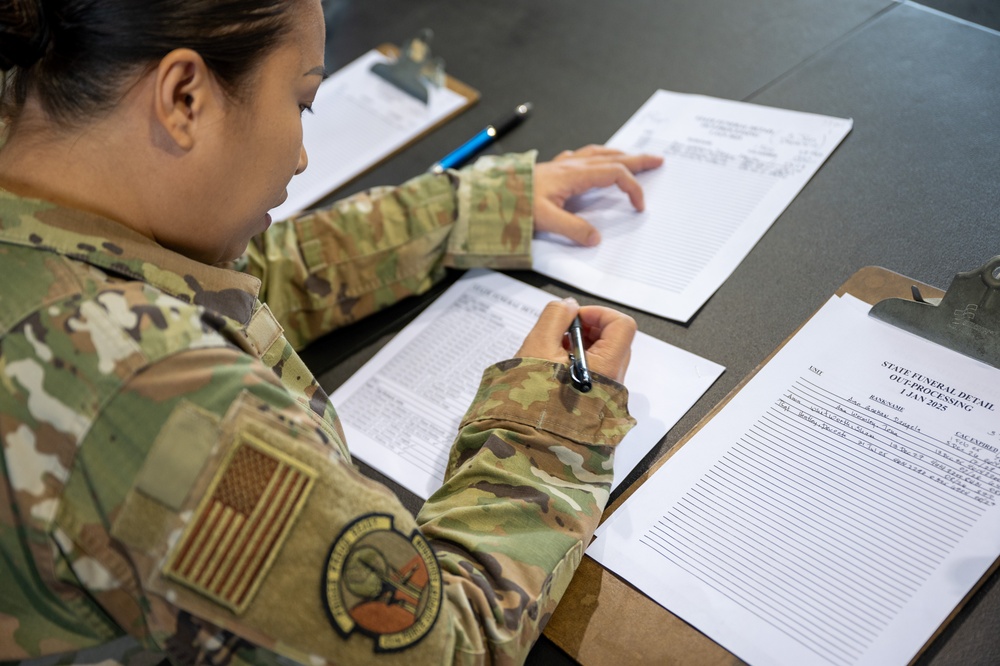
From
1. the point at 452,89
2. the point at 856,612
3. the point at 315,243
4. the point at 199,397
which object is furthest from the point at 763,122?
the point at 199,397

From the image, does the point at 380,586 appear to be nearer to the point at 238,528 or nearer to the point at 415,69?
the point at 238,528

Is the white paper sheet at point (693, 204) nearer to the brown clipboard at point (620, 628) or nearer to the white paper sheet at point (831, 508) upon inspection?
the white paper sheet at point (831, 508)

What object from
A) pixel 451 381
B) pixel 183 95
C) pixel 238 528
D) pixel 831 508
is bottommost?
pixel 451 381

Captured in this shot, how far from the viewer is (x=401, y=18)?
1658 mm

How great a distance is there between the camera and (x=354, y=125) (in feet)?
4.70

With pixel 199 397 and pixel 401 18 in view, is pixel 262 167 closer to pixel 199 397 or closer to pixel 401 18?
pixel 199 397

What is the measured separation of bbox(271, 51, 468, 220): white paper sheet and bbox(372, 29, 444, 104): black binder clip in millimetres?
12

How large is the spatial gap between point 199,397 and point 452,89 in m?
1.00

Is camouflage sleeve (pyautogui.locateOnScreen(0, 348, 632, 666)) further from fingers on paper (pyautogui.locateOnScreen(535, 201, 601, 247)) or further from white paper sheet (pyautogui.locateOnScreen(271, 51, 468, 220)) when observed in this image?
white paper sheet (pyautogui.locateOnScreen(271, 51, 468, 220))

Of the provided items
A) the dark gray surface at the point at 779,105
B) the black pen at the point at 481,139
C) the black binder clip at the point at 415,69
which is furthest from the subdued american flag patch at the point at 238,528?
the black binder clip at the point at 415,69

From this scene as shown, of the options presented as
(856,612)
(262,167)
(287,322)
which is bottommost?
(287,322)

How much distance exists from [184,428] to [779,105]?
0.99 m

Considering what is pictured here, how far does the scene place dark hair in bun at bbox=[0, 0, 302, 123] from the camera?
606 mm

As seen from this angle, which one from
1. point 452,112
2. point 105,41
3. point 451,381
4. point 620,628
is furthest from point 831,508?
point 452,112
